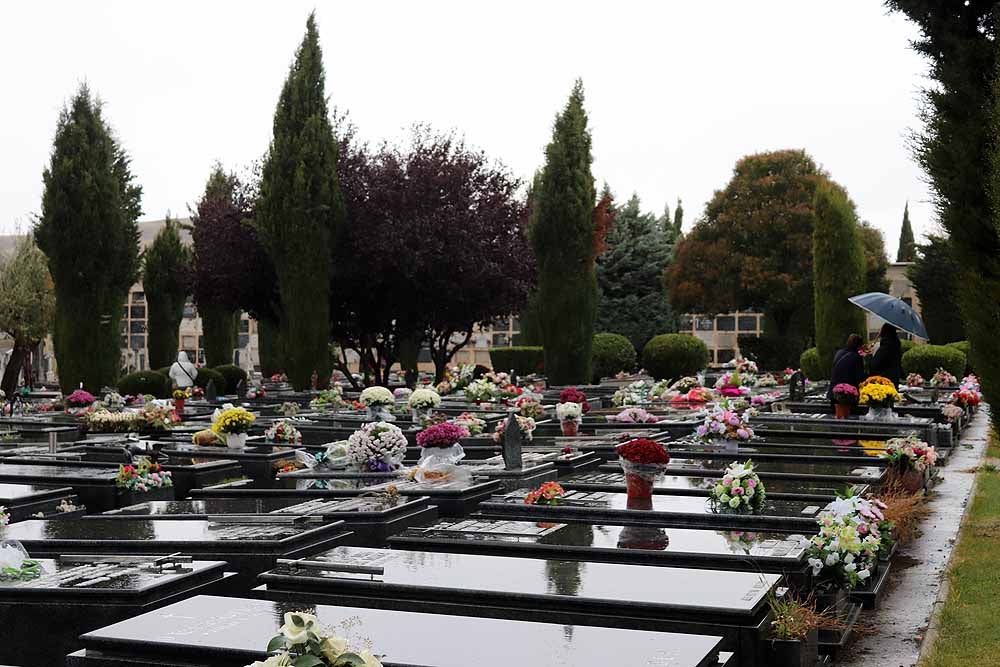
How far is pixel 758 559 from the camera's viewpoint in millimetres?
5965

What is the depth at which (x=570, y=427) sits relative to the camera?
545 inches

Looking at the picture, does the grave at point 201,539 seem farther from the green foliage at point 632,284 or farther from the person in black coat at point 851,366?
the green foliage at point 632,284

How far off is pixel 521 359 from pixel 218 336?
8.99m

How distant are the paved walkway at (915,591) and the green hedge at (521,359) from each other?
20.8 meters

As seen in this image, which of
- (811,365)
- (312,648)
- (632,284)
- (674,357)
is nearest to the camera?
(312,648)

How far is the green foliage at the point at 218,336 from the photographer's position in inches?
1281

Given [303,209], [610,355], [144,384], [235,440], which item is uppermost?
[303,209]

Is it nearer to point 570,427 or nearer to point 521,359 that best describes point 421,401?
point 570,427

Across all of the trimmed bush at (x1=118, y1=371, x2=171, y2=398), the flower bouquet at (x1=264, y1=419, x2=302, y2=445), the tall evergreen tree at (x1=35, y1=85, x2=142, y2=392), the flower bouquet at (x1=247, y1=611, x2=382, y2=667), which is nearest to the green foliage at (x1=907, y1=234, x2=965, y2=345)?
the trimmed bush at (x1=118, y1=371, x2=171, y2=398)

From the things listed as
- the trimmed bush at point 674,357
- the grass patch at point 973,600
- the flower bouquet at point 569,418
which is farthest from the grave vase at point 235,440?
the trimmed bush at point 674,357

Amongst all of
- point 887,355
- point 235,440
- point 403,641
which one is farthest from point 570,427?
point 403,641

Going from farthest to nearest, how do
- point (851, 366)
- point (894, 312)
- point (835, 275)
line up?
1. point (835, 275)
2. point (894, 312)
3. point (851, 366)

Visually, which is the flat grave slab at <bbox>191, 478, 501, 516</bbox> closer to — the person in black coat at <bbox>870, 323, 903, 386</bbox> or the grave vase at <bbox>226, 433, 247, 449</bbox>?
the grave vase at <bbox>226, 433, 247, 449</bbox>

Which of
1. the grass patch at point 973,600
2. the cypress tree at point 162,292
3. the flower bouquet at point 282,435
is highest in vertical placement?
the cypress tree at point 162,292
